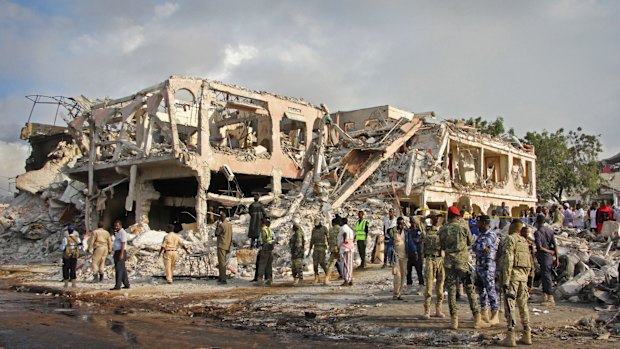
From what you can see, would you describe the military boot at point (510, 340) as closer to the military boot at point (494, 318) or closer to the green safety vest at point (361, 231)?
the military boot at point (494, 318)

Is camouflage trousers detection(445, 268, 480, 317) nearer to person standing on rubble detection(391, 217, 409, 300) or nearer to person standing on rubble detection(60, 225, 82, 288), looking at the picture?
person standing on rubble detection(391, 217, 409, 300)

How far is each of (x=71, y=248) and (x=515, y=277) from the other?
382 inches

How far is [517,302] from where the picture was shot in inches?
250

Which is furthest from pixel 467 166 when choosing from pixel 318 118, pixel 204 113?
pixel 204 113

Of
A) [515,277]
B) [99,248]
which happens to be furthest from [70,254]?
[515,277]

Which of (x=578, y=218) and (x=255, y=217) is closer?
(x=255, y=217)

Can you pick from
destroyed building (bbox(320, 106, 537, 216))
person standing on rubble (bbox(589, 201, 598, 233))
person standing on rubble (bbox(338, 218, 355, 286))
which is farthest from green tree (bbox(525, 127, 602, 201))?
person standing on rubble (bbox(338, 218, 355, 286))

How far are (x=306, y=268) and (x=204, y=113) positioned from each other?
760 centimetres

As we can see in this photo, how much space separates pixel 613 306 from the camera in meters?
7.83

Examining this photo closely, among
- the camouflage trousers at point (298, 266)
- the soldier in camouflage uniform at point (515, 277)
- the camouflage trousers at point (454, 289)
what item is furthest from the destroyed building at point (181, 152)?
the soldier in camouflage uniform at point (515, 277)

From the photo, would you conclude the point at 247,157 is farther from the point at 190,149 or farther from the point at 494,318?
the point at 494,318

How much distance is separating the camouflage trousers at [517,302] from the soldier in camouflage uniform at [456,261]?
1.89ft

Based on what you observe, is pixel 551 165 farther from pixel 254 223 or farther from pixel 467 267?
pixel 467 267

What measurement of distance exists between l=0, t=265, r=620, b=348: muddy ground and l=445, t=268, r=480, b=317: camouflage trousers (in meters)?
0.28
